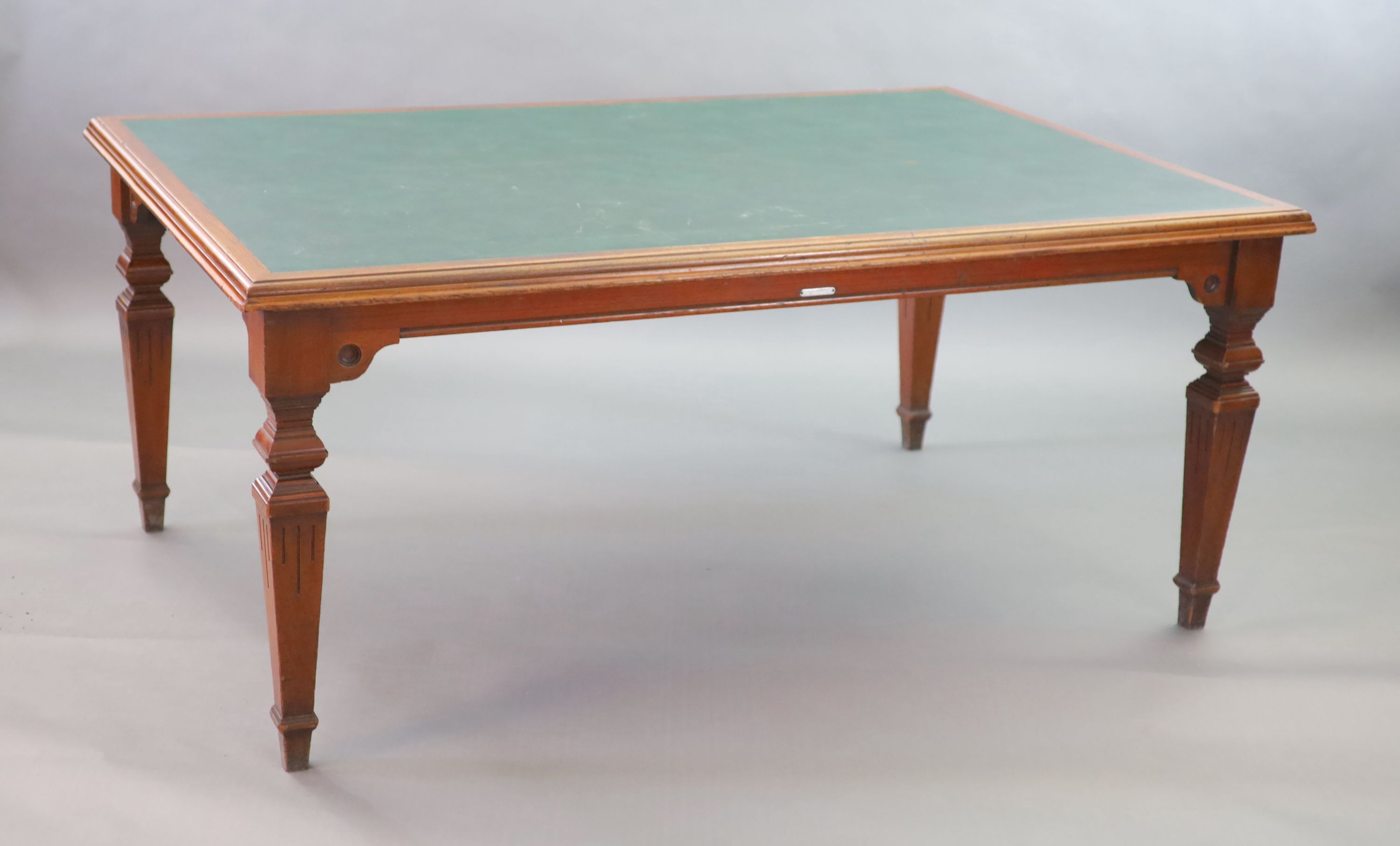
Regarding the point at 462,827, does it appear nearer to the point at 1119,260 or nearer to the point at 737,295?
the point at 737,295

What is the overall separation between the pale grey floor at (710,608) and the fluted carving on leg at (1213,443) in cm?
12

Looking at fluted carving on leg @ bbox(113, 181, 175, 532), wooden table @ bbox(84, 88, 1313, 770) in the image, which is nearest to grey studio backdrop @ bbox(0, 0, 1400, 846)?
fluted carving on leg @ bbox(113, 181, 175, 532)

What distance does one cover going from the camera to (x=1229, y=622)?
10.0 ft

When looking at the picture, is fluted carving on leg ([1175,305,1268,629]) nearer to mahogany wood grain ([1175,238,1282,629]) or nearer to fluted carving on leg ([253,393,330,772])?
mahogany wood grain ([1175,238,1282,629])

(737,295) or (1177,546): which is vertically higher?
(737,295)

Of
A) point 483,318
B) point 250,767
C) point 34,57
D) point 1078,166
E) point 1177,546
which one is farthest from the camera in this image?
point 34,57

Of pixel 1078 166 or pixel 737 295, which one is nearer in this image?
pixel 737 295

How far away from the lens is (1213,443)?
112 inches

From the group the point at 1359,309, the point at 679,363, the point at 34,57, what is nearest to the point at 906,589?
the point at 679,363

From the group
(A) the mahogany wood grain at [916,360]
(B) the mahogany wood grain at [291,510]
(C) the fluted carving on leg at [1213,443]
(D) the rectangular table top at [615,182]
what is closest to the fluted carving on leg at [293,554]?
(B) the mahogany wood grain at [291,510]

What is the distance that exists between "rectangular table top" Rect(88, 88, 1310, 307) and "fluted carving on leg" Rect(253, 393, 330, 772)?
246mm

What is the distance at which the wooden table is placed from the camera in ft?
7.43

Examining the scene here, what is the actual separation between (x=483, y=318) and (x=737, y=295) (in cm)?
39

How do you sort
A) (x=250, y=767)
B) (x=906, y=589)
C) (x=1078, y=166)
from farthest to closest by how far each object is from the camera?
(x=906, y=589) → (x=1078, y=166) → (x=250, y=767)
